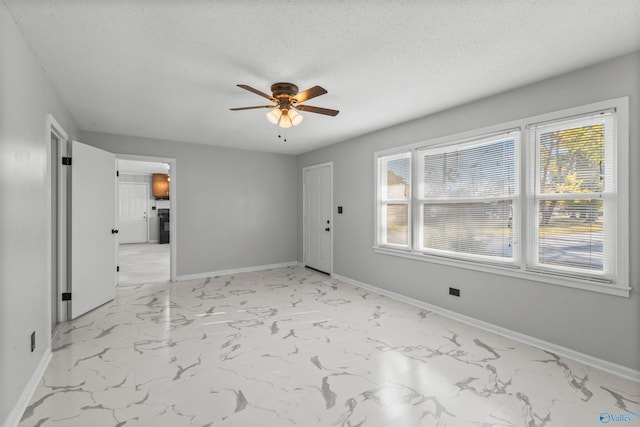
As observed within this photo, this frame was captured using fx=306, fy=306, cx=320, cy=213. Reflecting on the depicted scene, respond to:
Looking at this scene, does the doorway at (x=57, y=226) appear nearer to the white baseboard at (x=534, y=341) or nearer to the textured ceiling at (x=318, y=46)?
the textured ceiling at (x=318, y=46)

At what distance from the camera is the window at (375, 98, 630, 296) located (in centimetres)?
239

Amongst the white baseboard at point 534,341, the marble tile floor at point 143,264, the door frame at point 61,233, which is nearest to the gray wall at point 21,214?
the door frame at point 61,233

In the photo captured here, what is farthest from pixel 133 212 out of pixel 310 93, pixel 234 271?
pixel 310 93

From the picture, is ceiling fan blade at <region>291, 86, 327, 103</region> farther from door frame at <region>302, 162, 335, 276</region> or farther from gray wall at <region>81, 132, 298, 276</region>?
gray wall at <region>81, 132, 298, 276</region>

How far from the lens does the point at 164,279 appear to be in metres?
5.36

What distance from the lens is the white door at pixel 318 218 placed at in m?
5.62

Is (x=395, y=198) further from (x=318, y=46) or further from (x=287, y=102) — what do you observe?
(x=318, y=46)

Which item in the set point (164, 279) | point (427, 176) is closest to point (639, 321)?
point (427, 176)

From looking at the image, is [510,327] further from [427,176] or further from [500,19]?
[500,19]

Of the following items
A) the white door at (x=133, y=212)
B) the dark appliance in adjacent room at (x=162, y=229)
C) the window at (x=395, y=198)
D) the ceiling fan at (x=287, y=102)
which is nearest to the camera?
the ceiling fan at (x=287, y=102)

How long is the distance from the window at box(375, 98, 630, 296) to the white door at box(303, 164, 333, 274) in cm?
184

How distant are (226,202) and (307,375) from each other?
4058 mm

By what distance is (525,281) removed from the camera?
2871 millimetres

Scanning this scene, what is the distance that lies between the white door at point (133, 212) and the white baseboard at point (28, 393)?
335 inches
